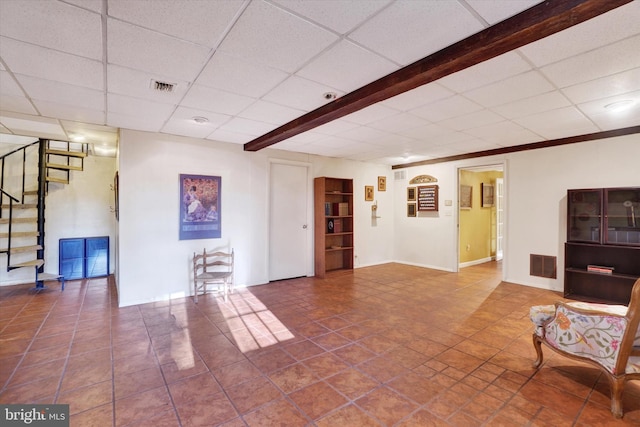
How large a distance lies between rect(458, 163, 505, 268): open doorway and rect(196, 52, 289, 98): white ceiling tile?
16.9 feet

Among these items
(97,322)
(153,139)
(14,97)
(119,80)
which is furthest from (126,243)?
(119,80)

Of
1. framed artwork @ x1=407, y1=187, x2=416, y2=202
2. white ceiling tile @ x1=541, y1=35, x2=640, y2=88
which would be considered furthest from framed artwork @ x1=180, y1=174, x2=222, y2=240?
framed artwork @ x1=407, y1=187, x2=416, y2=202

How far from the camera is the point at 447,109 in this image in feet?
10.8

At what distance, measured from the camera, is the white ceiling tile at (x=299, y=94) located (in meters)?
2.64

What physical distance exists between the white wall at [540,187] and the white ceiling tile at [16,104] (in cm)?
688

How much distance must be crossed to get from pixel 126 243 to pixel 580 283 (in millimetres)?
7071

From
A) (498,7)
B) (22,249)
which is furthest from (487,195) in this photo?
(22,249)

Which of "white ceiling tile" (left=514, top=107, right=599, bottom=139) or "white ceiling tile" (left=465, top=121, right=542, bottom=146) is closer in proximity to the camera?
"white ceiling tile" (left=514, top=107, right=599, bottom=139)

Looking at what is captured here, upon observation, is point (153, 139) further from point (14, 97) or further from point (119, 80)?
point (119, 80)

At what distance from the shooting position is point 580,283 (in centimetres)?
461

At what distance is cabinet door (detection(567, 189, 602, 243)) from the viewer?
14.1 feet

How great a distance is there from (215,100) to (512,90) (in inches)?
119

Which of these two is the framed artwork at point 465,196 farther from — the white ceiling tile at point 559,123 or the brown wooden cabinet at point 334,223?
the brown wooden cabinet at point 334,223

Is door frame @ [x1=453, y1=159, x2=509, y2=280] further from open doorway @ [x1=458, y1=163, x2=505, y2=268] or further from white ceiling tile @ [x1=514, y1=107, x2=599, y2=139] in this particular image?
white ceiling tile @ [x1=514, y1=107, x2=599, y2=139]
